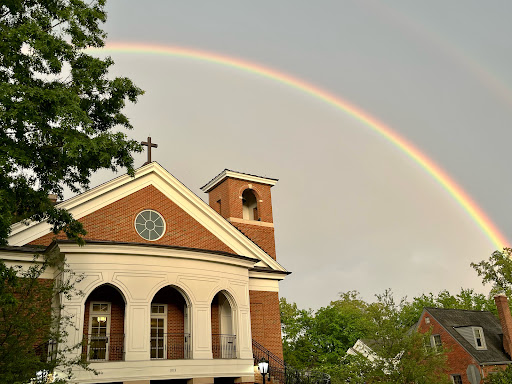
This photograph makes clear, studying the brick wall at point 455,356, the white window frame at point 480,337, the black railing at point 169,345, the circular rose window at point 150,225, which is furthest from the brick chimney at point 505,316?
the circular rose window at point 150,225

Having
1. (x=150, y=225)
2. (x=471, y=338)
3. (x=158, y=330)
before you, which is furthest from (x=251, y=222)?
(x=471, y=338)

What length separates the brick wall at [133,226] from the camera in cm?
1984

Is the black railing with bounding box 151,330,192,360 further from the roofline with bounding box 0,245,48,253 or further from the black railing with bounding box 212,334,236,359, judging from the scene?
the roofline with bounding box 0,245,48,253

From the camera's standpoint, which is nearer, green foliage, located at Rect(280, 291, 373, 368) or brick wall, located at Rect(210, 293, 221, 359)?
brick wall, located at Rect(210, 293, 221, 359)

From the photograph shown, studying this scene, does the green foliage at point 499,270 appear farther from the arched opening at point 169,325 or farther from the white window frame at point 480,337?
A: the arched opening at point 169,325

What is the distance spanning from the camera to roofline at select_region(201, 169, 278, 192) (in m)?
26.3

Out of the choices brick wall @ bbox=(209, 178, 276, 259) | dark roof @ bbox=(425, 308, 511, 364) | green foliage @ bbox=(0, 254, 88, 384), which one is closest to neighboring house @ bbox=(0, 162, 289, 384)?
brick wall @ bbox=(209, 178, 276, 259)

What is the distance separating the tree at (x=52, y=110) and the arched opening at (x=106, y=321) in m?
6.70

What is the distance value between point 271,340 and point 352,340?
19.7 metres

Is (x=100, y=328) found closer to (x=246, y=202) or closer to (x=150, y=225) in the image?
(x=150, y=225)

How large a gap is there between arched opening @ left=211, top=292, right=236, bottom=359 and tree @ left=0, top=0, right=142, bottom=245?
9611 mm

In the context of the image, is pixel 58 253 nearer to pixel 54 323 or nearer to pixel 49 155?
pixel 54 323

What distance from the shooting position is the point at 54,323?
14.9 metres

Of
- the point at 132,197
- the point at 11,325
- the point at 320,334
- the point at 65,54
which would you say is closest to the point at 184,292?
the point at 132,197
